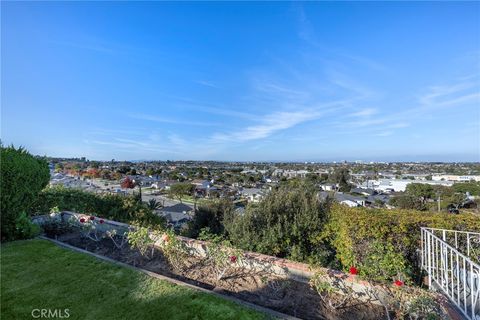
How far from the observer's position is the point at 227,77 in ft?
43.4

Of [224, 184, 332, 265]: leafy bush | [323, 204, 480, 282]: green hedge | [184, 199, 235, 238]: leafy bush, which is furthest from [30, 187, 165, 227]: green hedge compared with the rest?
[323, 204, 480, 282]: green hedge

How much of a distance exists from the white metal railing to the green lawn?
80.1 inches

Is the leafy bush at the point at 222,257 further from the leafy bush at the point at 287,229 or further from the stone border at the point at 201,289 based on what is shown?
the leafy bush at the point at 287,229

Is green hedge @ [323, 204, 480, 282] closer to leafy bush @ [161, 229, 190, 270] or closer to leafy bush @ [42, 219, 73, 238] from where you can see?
leafy bush @ [161, 229, 190, 270]

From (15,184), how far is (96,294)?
333 centimetres

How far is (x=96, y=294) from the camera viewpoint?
2.79 m

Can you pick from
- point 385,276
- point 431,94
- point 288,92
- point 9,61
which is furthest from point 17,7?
point 431,94

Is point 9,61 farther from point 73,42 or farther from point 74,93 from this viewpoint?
point 74,93

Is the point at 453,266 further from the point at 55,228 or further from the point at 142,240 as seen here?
the point at 55,228

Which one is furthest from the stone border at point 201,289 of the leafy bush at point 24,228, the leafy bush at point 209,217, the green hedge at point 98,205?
the leafy bush at point 209,217

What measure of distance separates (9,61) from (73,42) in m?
1.49

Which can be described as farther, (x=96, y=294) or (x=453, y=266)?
(x=453, y=266)

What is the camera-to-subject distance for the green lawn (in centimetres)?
242

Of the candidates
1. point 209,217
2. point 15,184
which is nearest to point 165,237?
point 15,184
